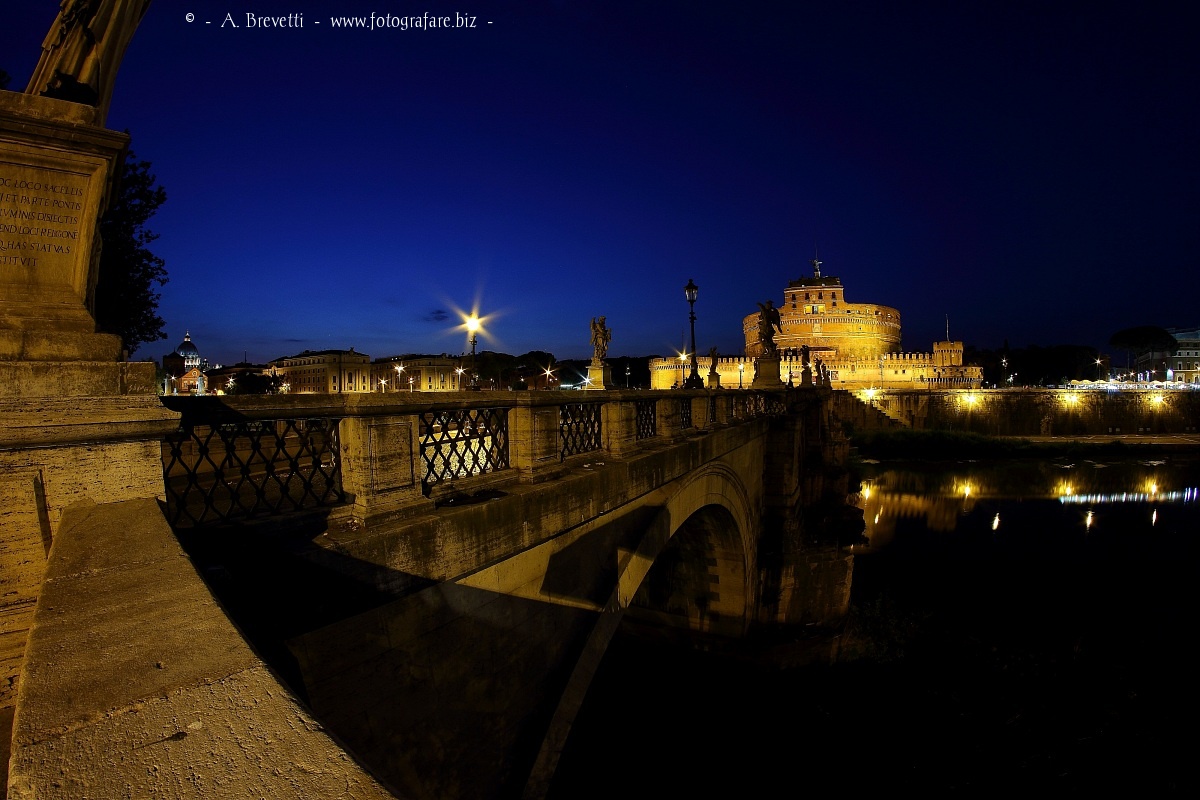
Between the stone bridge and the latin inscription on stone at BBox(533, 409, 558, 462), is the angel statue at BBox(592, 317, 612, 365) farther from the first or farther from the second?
the latin inscription on stone at BBox(533, 409, 558, 462)

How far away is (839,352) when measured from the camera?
103 m

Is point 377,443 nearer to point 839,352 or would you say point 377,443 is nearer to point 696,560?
point 696,560

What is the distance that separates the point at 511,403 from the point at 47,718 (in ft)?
13.6

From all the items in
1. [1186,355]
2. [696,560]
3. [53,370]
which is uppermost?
[1186,355]

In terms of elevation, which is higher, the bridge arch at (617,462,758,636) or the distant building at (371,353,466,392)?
the distant building at (371,353,466,392)

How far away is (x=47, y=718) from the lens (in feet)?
4.24

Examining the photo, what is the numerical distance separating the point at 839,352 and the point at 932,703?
315ft

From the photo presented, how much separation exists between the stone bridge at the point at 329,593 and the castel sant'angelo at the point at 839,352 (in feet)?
267

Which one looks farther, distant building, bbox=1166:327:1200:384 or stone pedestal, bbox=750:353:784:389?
distant building, bbox=1166:327:1200:384

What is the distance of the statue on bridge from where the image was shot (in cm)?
345

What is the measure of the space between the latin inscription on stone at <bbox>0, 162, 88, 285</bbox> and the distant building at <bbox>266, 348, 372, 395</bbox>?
221ft

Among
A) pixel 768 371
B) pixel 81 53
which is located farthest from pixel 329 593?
pixel 768 371

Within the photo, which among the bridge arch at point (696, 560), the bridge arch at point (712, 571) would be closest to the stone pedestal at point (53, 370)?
the bridge arch at point (696, 560)

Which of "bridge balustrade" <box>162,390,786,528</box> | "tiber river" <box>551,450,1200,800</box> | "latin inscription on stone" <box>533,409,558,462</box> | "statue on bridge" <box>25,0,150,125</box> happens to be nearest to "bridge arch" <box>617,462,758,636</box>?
"tiber river" <box>551,450,1200,800</box>
